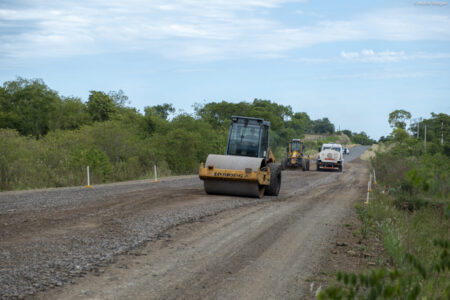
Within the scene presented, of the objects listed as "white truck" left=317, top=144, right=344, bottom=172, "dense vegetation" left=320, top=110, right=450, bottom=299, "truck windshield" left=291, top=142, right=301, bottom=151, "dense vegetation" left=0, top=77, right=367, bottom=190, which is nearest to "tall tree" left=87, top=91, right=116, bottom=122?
"dense vegetation" left=0, top=77, right=367, bottom=190

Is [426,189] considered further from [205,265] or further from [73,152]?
[73,152]

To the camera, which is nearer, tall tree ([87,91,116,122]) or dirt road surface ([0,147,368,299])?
dirt road surface ([0,147,368,299])

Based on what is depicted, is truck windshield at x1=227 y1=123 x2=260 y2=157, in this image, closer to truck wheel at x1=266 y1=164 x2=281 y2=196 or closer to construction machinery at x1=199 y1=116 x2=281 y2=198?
construction machinery at x1=199 y1=116 x2=281 y2=198

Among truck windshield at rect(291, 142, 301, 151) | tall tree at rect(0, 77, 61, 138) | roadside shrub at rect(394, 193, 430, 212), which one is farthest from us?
tall tree at rect(0, 77, 61, 138)

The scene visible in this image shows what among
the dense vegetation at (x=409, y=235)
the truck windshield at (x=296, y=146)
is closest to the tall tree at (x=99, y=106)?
the truck windshield at (x=296, y=146)

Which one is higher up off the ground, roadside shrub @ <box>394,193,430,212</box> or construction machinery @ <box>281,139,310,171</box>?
construction machinery @ <box>281,139,310,171</box>

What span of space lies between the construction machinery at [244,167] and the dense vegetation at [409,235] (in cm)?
397

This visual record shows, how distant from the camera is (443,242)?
326cm

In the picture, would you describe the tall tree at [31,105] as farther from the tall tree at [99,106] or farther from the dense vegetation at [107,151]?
the dense vegetation at [107,151]

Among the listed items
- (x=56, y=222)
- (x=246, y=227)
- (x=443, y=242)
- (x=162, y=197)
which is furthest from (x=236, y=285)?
(x=162, y=197)

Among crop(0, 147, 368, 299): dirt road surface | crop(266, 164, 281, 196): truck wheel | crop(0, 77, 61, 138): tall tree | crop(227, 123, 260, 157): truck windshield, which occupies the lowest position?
crop(0, 147, 368, 299): dirt road surface

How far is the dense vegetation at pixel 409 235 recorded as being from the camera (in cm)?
270

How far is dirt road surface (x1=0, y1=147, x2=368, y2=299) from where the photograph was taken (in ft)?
21.3

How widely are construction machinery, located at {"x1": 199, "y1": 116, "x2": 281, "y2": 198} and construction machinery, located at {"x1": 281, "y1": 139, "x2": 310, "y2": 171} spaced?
2259 cm
